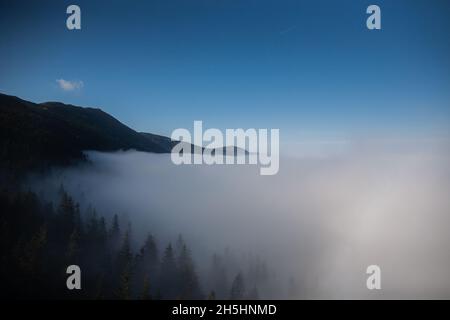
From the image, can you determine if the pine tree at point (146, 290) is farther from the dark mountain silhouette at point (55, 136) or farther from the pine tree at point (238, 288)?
the dark mountain silhouette at point (55, 136)

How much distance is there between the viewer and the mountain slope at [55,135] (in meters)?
2.22

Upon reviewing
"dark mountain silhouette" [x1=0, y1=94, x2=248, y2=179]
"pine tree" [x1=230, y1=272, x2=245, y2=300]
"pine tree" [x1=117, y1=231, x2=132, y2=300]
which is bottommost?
"pine tree" [x1=230, y1=272, x2=245, y2=300]

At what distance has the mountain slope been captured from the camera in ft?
7.29

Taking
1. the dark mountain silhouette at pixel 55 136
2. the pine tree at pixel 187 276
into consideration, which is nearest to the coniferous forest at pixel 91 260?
the pine tree at pixel 187 276

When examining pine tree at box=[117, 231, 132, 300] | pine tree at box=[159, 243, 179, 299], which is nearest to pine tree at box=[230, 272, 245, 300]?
pine tree at box=[159, 243, 179, 299]

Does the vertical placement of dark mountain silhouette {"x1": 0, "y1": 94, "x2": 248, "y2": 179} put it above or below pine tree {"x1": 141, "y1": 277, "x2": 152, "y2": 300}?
above

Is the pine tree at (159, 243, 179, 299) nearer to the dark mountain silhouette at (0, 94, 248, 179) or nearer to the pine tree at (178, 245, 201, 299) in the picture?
the pine tree at (178, 245, 201, 299)

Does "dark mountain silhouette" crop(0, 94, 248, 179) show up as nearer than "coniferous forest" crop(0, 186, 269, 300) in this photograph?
No

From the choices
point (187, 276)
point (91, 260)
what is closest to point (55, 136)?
point (91, 260)

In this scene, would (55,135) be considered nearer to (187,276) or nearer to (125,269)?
(125,269)

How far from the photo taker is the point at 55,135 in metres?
2.59

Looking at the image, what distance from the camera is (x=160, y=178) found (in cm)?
232

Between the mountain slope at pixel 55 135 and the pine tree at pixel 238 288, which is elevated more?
the mountain slope at pixel 55 135
